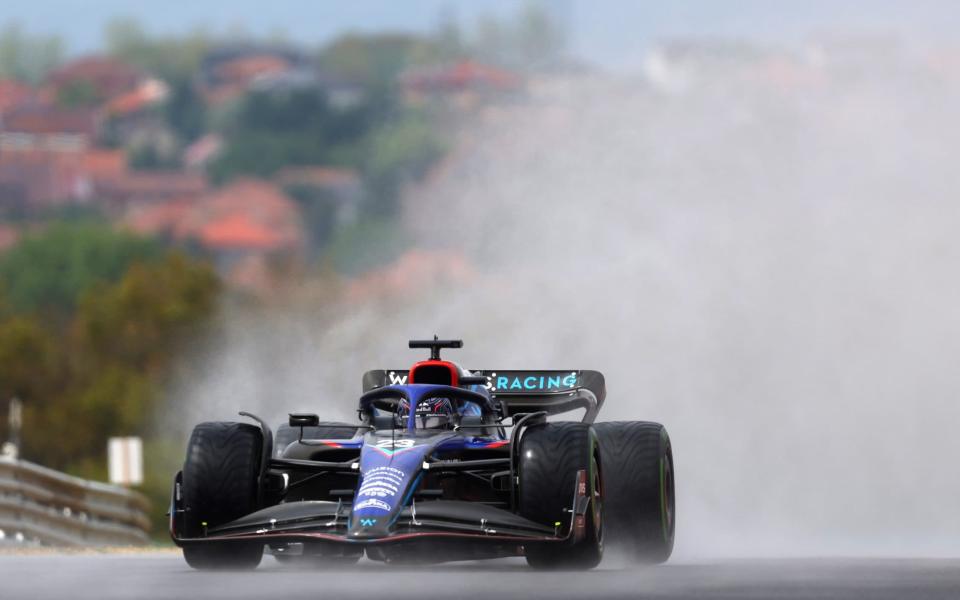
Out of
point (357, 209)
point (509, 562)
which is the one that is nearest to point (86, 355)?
point (357, 209)

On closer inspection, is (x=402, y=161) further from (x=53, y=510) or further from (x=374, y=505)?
(x=374, y=505)

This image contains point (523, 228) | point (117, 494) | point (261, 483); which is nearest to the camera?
point (261, 483)

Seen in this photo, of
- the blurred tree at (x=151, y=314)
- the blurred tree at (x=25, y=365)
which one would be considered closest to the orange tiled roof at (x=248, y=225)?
the blurred tree at (x=25, y=365)

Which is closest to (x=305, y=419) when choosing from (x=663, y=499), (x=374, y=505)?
(x=374, y=505)

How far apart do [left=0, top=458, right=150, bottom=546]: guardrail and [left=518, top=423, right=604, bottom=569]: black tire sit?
11047 mm

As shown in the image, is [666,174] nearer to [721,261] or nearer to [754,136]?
[754,136]

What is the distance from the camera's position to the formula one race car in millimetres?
18259

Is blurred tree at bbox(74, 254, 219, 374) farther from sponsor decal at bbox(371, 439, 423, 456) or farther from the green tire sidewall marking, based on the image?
sponsor decal at bbox(371, 439, 423, 456)

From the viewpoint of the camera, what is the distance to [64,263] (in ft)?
534

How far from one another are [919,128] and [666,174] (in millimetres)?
12047

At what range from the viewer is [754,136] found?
61094 mm

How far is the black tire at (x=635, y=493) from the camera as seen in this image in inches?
841

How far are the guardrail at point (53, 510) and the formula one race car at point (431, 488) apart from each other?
29.2 feet

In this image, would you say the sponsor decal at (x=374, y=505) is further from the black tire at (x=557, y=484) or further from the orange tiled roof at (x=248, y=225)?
the orange tiled roof at (x=248, y=225)
